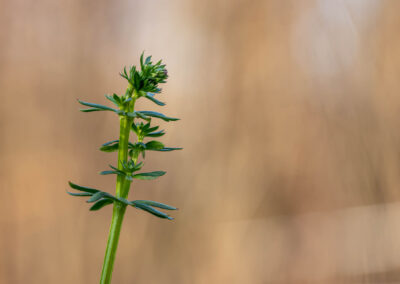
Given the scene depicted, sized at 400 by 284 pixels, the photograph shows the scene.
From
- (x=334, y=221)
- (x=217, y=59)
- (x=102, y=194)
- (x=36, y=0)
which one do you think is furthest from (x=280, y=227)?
(x=102, y=194)

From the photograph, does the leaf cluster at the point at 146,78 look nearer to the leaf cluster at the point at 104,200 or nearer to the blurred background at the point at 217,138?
the leaf cluster at the point at 104,200

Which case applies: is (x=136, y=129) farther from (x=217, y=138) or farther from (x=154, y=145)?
(x=217, y=138)

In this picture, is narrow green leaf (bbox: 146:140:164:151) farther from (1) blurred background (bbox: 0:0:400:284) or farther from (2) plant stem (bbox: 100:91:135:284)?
(1) blurred background (bbox: 0:0:400:284)

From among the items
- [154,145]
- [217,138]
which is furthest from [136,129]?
[217,138]

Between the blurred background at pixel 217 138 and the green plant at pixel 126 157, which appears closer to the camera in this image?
the green plant at pixel 126 157

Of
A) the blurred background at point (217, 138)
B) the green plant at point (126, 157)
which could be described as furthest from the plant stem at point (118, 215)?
the blurred background at point (217, 138)

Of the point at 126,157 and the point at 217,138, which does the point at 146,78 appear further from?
the point at 217,138

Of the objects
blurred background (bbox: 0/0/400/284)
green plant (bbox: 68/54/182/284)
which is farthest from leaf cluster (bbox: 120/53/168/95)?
blurred background (bbox: 0/0/400/284)

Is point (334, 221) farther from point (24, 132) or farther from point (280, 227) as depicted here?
point (24, 132)

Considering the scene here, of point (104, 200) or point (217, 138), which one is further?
point (217, 138)
